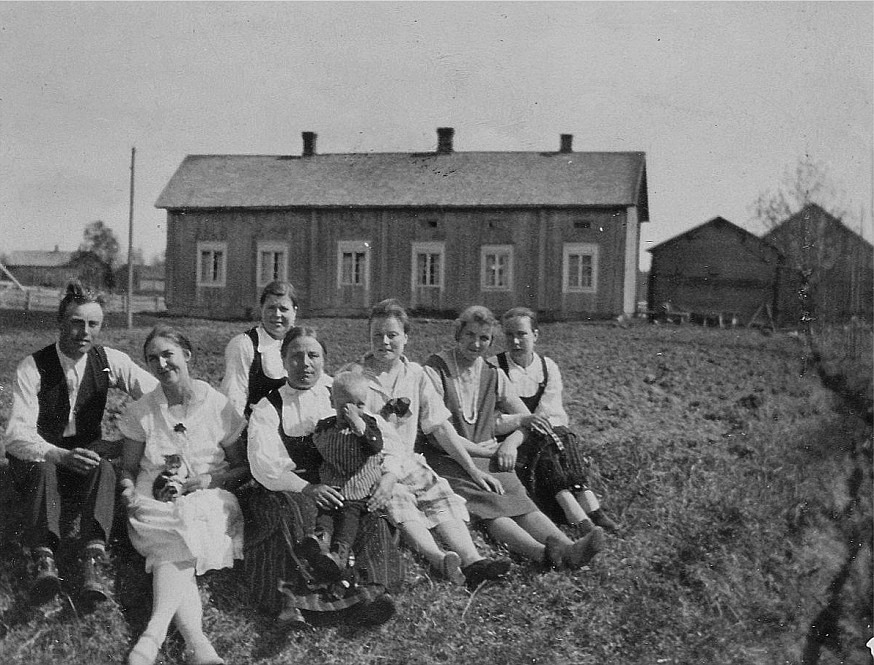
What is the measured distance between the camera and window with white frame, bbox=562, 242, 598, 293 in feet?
17.7

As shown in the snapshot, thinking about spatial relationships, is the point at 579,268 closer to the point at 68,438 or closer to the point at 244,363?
the point at 244,363

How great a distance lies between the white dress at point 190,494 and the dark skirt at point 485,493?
40.2 inches

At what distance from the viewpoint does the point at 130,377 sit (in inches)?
149

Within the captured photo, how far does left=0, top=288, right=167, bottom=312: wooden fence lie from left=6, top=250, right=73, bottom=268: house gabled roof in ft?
0.68

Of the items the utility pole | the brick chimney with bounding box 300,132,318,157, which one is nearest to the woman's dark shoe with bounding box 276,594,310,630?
the utility pole

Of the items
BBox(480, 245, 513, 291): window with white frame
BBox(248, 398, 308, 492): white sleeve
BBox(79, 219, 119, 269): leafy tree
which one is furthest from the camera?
BBox(480, 245, 513, 291): window with white frame

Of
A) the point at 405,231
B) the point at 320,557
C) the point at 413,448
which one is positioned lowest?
the point at 320,557

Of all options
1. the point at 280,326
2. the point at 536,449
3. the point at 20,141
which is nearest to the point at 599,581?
the point at 536,449

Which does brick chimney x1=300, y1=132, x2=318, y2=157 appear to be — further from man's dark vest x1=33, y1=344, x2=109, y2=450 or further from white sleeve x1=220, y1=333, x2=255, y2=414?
man's dark vest x1=33, y1=344, x2=109, y2=450

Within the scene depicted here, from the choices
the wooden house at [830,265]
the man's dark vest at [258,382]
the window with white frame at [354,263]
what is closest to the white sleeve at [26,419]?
the man's dark vest at [258,382]

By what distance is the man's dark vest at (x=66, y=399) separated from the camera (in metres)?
3.67

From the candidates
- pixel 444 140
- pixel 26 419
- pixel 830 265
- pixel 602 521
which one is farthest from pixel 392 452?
pixel 830 265

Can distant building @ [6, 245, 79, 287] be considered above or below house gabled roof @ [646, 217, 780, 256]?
below

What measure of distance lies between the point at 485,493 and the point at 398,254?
192 centimetres
